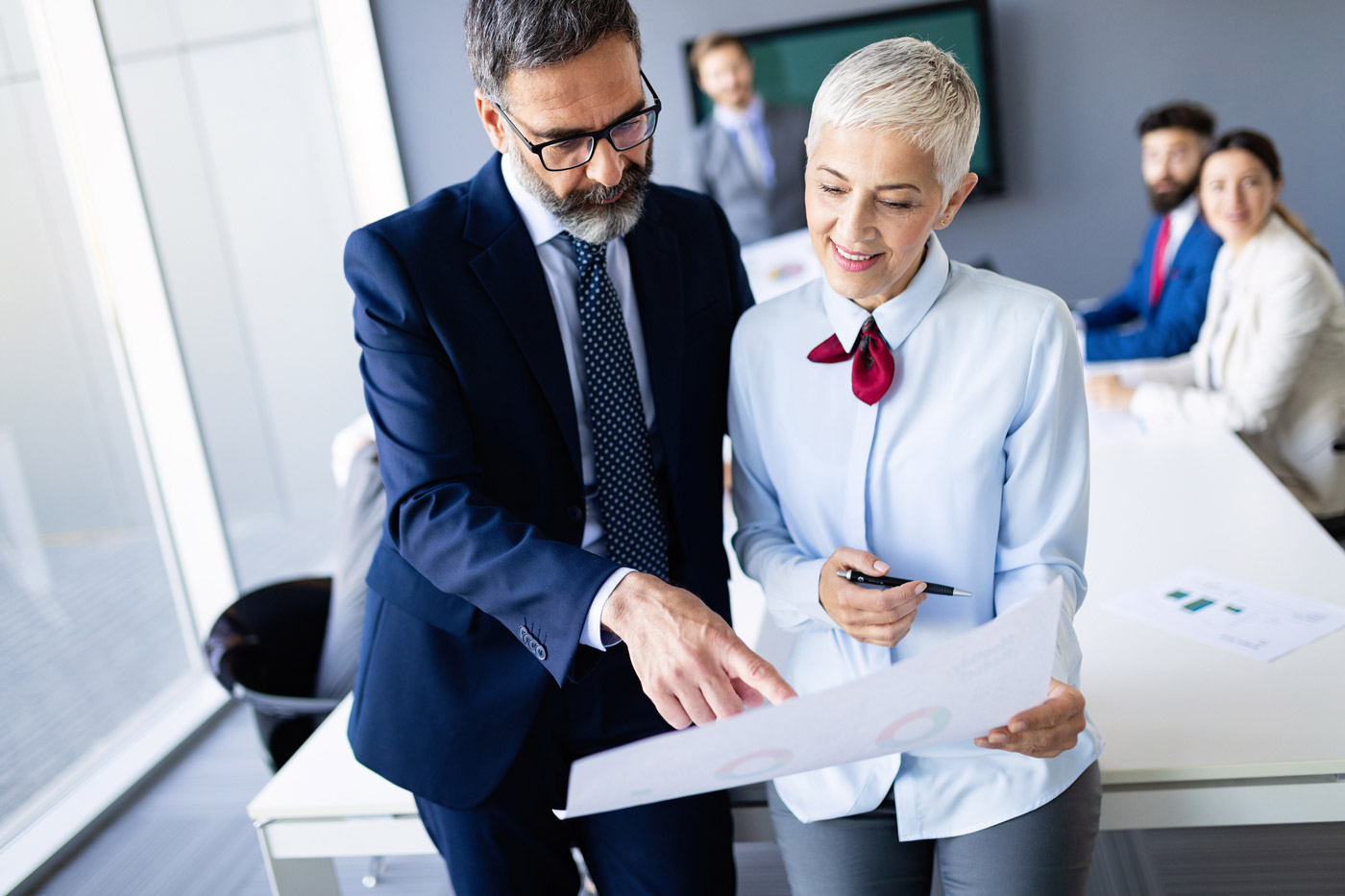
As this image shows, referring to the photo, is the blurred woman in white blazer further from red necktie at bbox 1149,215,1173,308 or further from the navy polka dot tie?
the navy polka dot tie

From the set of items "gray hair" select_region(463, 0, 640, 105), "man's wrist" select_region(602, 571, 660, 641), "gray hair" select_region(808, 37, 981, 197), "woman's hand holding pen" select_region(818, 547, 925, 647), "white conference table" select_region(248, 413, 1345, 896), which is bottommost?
"white conference table" select_region(248, 413, 1345, 896)

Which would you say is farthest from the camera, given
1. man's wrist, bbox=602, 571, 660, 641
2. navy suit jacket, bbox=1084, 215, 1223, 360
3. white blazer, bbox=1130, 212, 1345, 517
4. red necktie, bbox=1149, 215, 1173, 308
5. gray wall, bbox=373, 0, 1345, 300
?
gray wall, bbox=373, 0, 1345, 300

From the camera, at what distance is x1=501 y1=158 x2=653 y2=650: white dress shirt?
4.86 ft

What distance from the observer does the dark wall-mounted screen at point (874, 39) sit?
577 cm

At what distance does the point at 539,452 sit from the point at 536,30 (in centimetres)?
55

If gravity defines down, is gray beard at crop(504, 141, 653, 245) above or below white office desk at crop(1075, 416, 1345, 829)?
above

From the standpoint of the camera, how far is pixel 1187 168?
409 cm

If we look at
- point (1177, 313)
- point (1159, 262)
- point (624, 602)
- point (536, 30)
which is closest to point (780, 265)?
point (1177, 313)

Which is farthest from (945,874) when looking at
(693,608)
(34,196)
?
(34,196)

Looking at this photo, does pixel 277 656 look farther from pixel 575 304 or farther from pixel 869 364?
pixel 869 364

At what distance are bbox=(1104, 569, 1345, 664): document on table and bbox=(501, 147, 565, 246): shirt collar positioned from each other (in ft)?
3.92

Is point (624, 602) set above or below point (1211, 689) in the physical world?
above

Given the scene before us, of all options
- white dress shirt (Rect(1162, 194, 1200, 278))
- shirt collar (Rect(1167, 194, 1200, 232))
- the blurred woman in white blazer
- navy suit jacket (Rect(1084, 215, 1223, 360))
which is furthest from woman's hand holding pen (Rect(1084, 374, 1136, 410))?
shirt collar (Rect(1167, 194, 1200, 232))

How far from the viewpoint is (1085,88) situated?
585 cm
